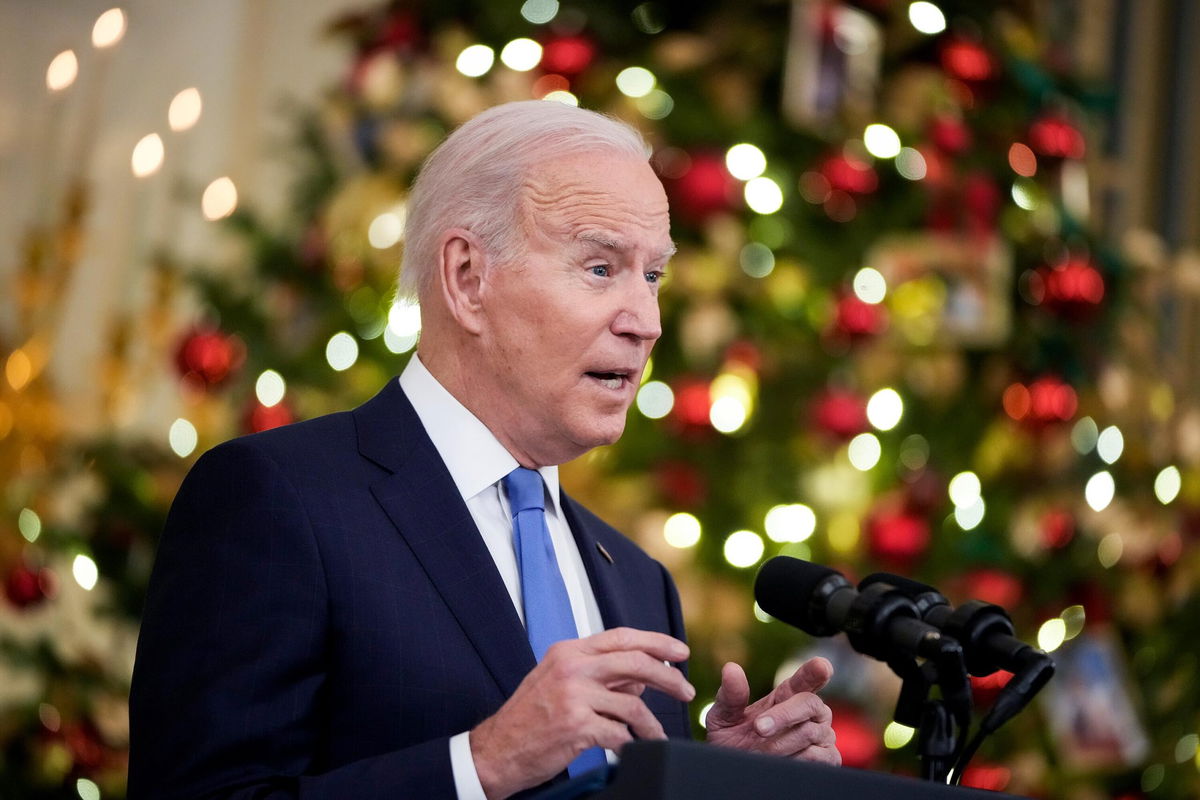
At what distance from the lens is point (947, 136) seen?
3.36m

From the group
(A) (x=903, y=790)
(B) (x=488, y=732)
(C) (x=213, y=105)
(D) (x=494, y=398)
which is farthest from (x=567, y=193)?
(C) (x=213, y=105)

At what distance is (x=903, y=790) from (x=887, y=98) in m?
2.59

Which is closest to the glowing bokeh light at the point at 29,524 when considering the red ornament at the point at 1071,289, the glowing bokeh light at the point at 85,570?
the glowing bokeh light at the point at 85,570

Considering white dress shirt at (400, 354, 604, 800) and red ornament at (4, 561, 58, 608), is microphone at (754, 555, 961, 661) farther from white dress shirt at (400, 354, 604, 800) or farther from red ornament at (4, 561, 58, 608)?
red ornament at (4, 561, 58, 608)

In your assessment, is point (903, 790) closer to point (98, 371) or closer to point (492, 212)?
point (492, 212)

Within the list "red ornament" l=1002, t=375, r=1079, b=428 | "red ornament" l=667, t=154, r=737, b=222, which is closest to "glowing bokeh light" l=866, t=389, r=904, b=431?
"red ornament" l=1002, t=375, r=1079, b=428

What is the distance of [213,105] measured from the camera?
4406 millimetres

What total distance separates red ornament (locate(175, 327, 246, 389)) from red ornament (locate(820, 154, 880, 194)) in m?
1.33

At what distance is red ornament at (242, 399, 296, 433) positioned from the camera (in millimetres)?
3004

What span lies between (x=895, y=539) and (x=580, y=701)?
188cm

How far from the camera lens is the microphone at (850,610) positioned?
1.40 meters

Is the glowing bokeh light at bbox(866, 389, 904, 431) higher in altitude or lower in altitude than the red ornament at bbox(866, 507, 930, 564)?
higher

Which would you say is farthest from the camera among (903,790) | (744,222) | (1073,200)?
(1073,200)

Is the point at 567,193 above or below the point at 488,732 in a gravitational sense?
above
